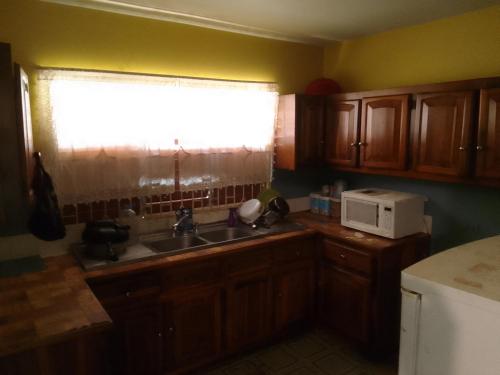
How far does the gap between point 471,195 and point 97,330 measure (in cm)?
247

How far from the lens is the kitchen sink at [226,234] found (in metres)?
2.95

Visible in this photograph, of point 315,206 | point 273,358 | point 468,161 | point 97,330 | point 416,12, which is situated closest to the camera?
point 97,330

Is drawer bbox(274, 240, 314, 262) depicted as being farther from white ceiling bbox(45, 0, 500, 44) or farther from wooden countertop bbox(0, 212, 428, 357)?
white ceiling bbox(45, 0, 500, 44)

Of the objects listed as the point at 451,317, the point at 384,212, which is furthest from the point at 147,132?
the point at 451,317

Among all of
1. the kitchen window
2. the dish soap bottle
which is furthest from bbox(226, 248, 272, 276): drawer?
the kitchen window

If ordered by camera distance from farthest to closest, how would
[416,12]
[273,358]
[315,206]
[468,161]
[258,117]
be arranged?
[315,206], [258,117], [273,358], [416,12], [468,161]

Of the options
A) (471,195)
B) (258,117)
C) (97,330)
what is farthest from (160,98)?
(471,195)

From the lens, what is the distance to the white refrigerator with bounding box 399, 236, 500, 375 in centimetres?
145

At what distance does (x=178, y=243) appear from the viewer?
9.21ft

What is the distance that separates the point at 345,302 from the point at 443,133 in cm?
137

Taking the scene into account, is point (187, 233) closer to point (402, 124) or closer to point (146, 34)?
point (146, 34)

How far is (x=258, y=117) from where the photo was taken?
3119mm

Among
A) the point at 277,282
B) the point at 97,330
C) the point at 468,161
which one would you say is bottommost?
the point at 277,282

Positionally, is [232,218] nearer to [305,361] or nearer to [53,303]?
[305,361]
